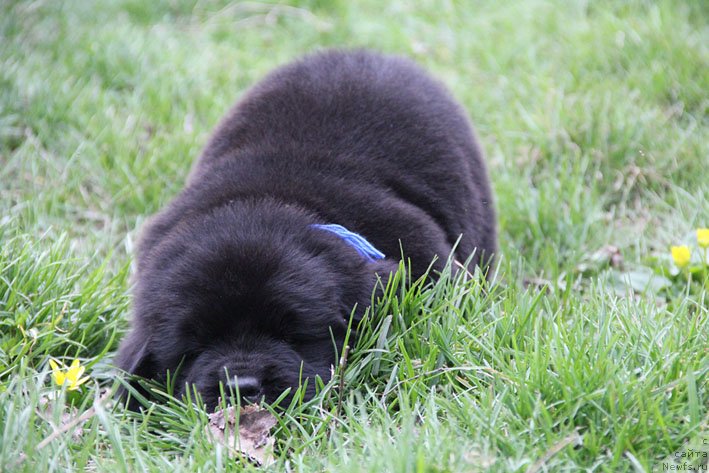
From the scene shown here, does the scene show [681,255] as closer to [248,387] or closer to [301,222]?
[301,222]

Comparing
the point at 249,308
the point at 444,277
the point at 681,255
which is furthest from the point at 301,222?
the point at 681,255

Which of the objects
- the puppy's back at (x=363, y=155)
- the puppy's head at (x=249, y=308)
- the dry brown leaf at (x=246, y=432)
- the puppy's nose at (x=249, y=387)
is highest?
the puppy's back at (x=363, y=155)

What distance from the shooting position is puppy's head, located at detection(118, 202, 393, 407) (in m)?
2.92

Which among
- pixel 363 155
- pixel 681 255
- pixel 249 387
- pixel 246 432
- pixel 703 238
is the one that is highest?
pixel 363 155

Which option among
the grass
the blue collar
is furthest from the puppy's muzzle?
the blue collar

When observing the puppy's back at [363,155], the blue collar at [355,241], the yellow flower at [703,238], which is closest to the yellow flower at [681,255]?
the yellow flower at [703,238]

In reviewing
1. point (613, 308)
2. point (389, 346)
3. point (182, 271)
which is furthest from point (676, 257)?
point (182, 271)

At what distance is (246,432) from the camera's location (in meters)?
2.84

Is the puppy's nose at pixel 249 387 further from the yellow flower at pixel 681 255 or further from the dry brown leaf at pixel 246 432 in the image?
the yellow flower at pixel 681 255

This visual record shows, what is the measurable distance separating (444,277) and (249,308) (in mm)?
765

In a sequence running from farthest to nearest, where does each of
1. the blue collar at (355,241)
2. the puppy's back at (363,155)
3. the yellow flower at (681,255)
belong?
the yellow flower at (681,255) < the puppy's back at (363,155) < the blue collar at (355,241)

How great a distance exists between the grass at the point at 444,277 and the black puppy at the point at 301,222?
0.63 feet

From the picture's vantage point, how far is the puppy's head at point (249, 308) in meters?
2.92

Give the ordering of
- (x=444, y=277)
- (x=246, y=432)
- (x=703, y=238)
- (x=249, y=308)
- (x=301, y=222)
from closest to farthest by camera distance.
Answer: (x=246, y=432) < (x=249, y=308) < (x=301, y=222) < (x=444, y=277) < (x=703, y=238)
